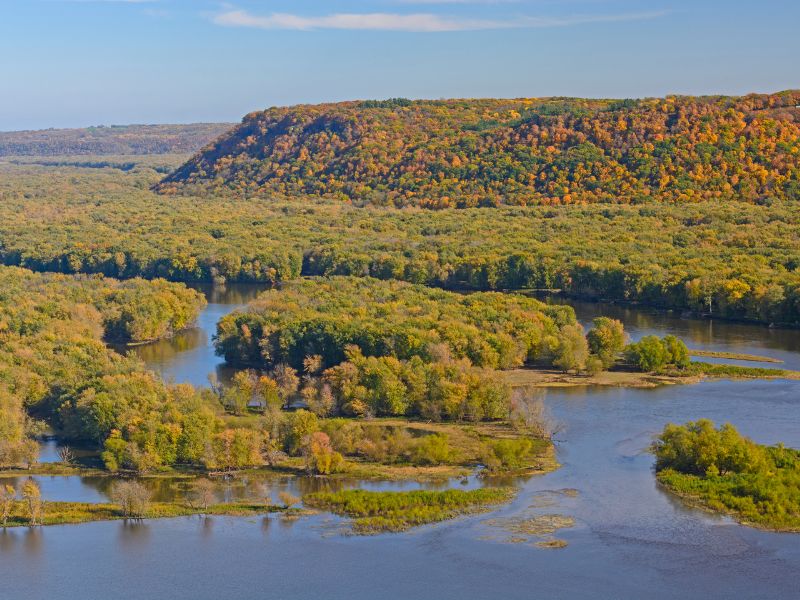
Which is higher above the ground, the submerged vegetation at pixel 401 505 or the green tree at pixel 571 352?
the green tree at pixel 571 352

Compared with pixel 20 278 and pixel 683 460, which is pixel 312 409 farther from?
pixel 20 278

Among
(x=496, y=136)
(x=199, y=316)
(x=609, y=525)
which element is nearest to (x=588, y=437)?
(x=609, y=525)

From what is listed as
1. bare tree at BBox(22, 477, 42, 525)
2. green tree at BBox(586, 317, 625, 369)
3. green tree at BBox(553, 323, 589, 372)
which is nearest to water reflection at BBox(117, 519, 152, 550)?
bare tree at BBox(22, 477, 42, 525)

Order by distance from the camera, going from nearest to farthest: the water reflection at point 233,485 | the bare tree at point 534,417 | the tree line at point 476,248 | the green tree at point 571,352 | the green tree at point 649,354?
the water reflection at point 233,485 < the bare tree at point 534,417 < the green tree at point 571,352 < the green tree at point 649,354 < the tree line at point 476,248

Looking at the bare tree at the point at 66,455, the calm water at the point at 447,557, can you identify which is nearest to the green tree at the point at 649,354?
the calm water at the point at 447,557

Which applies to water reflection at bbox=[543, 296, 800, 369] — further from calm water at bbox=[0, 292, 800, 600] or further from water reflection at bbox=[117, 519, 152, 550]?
water reflection at bbox=[117, 519, 152, 550]

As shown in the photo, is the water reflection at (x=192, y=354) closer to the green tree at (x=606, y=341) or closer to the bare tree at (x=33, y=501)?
the bare tree at (x=33, y=501)
